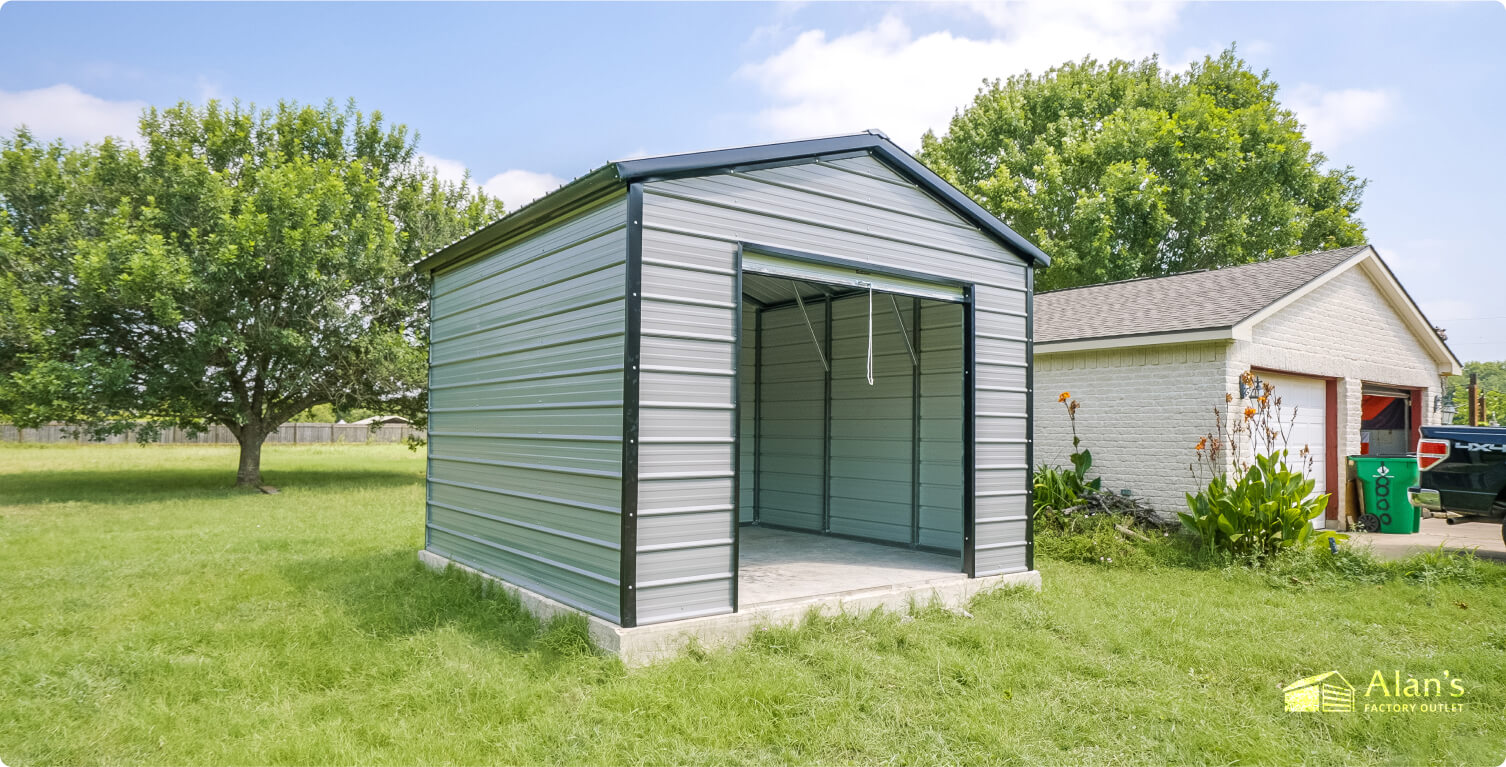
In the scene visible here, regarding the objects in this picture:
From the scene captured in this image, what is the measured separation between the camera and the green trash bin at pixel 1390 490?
9.67 m

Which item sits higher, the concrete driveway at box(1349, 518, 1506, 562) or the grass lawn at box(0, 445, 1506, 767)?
the concrete driveway at box(1349, 518, 1506, 562)

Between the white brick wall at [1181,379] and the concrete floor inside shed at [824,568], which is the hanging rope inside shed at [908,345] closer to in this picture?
the concrete floor inside shed at [824,568]

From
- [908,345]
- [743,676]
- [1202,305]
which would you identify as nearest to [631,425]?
[743,676]

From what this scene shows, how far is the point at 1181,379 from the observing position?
9.09m

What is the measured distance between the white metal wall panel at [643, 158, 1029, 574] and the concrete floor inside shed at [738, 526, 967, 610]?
633 millimetres

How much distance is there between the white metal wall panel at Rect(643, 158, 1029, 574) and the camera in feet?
17.0

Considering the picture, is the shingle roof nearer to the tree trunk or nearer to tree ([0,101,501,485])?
tree ([0,101,501,485])

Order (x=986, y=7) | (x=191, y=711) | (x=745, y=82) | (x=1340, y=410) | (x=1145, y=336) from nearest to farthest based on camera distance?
(x=191, y=711)
(x=745, y=82)
(x=986, y=7)
(x=1145, y=336)
(x=1340, y=410)

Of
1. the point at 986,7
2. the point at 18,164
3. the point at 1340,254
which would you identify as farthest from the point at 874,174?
the point at 18,164

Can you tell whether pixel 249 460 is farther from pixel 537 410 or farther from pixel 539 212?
pixel 539 212

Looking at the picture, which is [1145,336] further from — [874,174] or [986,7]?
[874,174]

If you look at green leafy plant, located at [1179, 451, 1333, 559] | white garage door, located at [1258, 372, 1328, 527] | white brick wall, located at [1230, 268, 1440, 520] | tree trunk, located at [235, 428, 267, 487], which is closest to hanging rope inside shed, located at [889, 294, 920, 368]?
green leafy plant, located at [1179, 451, 1333, 559]

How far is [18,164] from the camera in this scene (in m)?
14.6

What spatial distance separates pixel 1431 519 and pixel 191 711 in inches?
562
